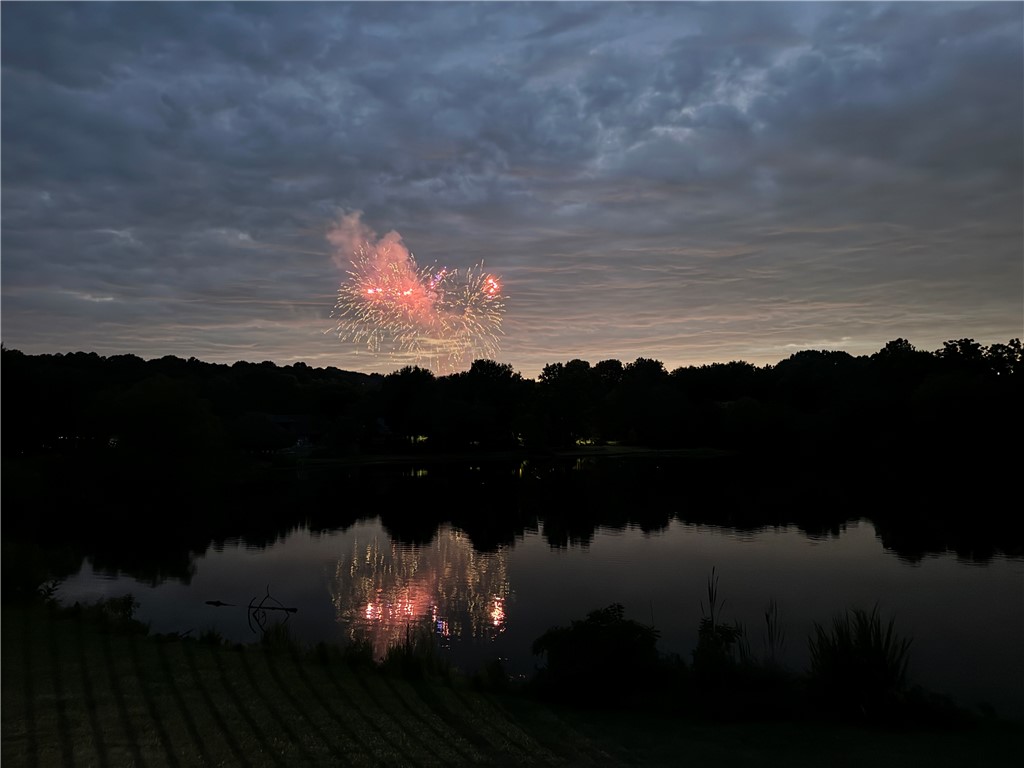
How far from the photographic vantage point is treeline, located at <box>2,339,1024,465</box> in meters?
43.3

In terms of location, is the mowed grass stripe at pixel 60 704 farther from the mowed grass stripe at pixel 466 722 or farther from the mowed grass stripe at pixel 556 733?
the mowed grass stripe at pixel 556 733

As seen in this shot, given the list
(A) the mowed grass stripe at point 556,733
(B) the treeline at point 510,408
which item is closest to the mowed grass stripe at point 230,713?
(A) the mowed grass stripe at point 556,733

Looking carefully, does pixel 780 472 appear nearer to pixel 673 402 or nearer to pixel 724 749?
pixel 673 402

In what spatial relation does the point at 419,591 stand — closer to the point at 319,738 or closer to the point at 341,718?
the point at 341,718

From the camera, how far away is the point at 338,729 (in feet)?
29.0

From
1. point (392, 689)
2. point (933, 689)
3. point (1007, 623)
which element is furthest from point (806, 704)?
point (1007, 623)

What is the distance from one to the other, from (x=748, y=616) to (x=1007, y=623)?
5.67 meters

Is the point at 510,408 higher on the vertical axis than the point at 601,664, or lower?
higher

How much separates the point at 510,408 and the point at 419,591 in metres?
73.9

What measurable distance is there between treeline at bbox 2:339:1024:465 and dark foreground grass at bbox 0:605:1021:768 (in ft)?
43.6

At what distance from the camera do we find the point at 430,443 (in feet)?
287

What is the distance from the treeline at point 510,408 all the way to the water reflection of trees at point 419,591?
10.5 m

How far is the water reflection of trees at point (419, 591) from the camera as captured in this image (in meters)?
18.1

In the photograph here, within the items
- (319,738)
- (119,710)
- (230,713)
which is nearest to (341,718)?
(319,738)
